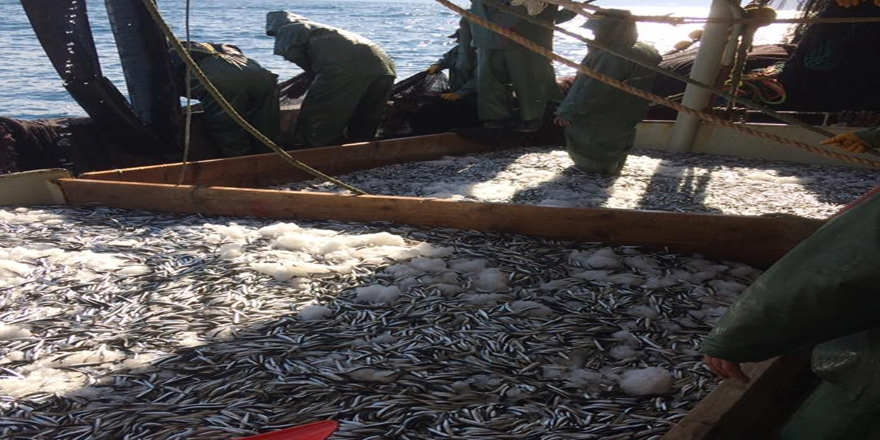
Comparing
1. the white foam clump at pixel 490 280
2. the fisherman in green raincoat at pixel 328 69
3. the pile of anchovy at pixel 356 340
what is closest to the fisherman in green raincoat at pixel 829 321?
the pile of anchovy at pixel 356 340

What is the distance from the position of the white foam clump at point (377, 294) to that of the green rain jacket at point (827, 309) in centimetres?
211

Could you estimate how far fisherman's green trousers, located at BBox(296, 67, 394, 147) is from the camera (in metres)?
7.57

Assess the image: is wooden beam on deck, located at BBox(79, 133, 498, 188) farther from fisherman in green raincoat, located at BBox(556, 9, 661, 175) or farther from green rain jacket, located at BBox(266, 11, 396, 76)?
fisherman in green raincoat, located at BBox(556, 9, 661, 175)

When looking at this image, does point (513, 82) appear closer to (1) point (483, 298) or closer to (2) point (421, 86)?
(2) point (421, 86)

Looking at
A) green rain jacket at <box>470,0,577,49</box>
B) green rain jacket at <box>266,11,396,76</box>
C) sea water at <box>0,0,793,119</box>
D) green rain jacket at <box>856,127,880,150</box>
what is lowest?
sea water at <box>0,0,793,119</box>

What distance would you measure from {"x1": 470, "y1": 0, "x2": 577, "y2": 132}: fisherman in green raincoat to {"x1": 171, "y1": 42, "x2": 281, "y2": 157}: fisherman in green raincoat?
287 centimetres

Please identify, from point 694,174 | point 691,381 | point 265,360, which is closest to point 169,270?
point 265,360

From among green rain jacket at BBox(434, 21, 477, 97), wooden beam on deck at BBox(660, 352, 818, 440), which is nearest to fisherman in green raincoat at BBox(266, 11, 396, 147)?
green rain jacket at BBox(434, 21, 477, 97)

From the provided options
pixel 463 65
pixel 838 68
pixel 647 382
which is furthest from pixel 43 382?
pixel 838 68

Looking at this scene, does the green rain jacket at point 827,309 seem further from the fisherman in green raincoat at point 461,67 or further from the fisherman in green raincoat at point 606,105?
the fisherman in green raincoat at point 461,67

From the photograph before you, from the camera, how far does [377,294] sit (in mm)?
3602

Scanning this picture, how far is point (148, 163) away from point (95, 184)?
6.00 ft

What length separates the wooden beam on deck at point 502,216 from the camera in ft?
13.2

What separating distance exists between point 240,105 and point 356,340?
4.97 meters
